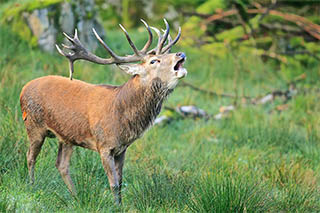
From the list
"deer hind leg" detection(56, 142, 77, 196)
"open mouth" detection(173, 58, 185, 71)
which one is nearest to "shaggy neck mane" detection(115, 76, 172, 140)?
"open mouth" detection(173, 58, 185, 71)

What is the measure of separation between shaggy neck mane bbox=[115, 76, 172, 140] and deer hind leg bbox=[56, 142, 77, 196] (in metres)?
0.79

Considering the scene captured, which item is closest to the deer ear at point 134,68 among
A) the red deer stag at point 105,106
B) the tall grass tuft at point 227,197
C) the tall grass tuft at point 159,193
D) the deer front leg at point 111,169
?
the red deer stag at point 105,106

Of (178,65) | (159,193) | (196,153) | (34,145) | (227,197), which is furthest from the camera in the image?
(196,153)

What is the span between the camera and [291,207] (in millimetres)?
5062

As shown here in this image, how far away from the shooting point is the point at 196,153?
23.9 ft

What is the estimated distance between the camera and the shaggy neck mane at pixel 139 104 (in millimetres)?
5078

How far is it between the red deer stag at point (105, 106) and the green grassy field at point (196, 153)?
0.28 m

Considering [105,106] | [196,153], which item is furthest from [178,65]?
[196,153]

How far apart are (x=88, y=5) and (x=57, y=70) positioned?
2247 millimetres

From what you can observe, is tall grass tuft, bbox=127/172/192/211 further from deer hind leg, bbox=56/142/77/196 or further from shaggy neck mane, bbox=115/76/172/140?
deer hind leg, bbox=56/142/77/196

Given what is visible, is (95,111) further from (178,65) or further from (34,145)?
(178,65)

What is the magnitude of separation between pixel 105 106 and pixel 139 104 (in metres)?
0.33

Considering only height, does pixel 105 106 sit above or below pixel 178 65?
below

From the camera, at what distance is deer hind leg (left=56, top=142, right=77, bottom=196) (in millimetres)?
5445
